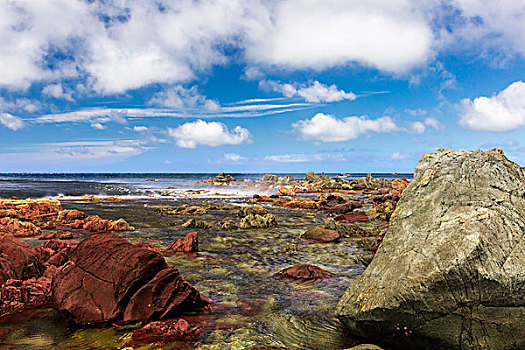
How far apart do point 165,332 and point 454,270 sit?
452cm

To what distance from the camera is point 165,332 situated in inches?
213

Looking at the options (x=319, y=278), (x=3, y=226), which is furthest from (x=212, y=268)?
(x=3, y=226)

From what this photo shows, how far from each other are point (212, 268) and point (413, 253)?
6.57m

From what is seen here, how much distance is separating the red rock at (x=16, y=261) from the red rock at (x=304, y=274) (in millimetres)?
5895

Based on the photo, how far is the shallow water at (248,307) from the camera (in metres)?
5.23

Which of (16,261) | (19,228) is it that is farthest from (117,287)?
(19,228)

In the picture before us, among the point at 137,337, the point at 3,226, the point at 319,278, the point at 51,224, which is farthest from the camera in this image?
the point at 51,224

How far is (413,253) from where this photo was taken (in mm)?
4883

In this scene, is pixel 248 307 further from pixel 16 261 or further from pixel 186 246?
pixel 186 246

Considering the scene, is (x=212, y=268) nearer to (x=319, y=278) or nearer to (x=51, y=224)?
(x=319, y=278)

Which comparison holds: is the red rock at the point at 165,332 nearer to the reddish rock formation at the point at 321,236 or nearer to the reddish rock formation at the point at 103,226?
the reddish rock formation at the point at 321,236

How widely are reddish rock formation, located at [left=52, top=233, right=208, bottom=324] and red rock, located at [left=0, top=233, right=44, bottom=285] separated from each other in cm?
134

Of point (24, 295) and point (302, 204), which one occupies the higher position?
point (24, 295)

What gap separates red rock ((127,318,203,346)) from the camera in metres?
5.20
